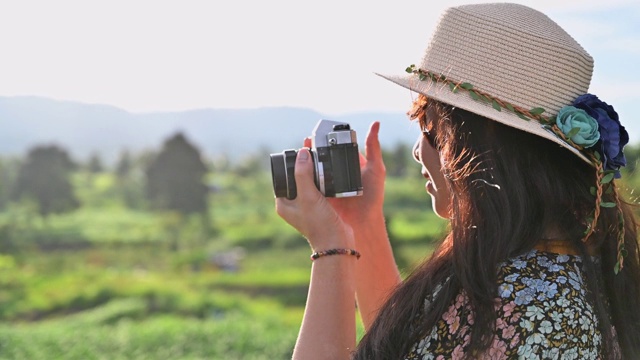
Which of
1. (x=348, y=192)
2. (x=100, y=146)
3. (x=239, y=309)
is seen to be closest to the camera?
(x=348, y=192)

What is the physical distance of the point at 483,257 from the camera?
1.39m

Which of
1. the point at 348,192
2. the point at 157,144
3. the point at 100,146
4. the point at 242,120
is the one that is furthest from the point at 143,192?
the point at 348,192

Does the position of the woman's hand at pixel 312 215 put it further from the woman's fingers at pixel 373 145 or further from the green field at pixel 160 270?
the green field at pixel 160 270

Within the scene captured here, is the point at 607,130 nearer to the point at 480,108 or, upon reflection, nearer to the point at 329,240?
the point at 480,108

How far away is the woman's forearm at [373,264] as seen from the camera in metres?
1.95

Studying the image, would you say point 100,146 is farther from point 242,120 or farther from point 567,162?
point 567,162

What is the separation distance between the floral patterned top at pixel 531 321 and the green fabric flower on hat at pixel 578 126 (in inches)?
7.9

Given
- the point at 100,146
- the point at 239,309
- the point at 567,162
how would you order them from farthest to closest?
the point at 100,146 < the point at 239,309 < the point at 567,162

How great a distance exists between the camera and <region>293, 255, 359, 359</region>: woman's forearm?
1530mm

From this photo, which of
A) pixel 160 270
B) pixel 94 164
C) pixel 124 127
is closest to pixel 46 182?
pixel 94 164

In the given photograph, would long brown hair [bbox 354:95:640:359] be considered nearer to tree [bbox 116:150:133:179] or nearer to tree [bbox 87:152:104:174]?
tree [bbox 116:150:133:179]

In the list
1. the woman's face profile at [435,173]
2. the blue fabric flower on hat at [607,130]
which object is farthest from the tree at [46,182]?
the blue fabric flower on hat at [607,130]

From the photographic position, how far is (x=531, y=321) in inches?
53.2

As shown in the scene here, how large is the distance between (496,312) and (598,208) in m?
0.25
